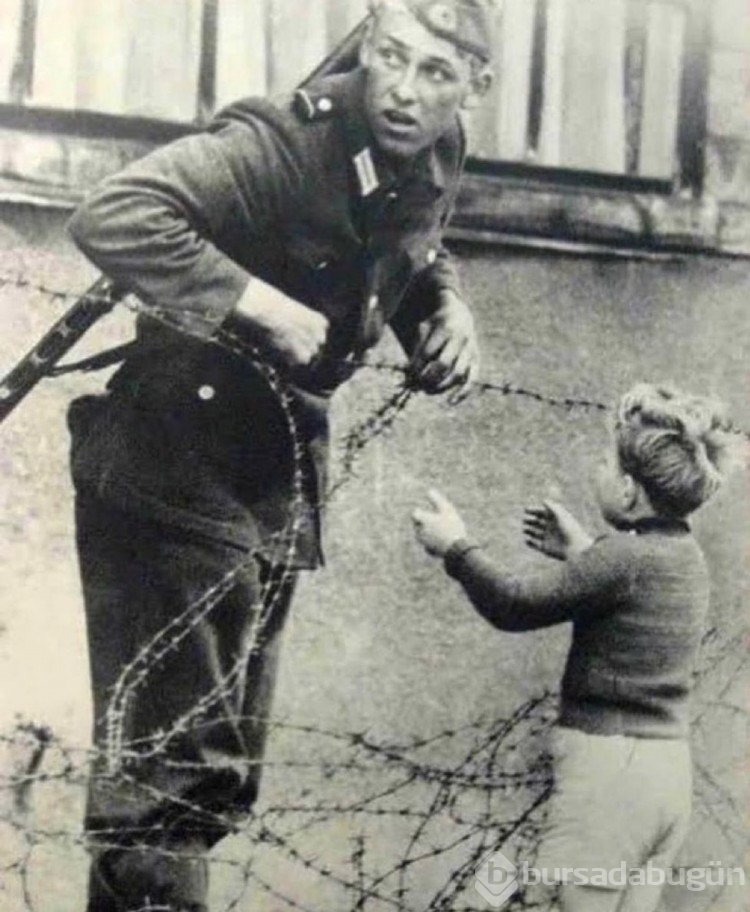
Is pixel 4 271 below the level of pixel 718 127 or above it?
below

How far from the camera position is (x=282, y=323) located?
9.05ft

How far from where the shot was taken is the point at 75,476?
2744mm

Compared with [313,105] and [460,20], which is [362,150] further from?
[460,20]

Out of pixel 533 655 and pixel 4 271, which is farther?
pixel 533 655

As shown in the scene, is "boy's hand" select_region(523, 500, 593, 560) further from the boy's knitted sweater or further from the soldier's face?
the soldier's face

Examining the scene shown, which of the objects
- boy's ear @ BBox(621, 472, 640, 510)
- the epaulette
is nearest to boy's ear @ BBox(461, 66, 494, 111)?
the epaulette

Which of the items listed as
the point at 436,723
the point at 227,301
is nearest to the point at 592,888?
the point at 436,723

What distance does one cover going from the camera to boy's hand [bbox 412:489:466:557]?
2900 mm

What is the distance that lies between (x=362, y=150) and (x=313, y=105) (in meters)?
0.10

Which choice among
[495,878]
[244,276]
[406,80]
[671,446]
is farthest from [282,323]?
[495,878]

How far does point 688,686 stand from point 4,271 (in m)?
1.23

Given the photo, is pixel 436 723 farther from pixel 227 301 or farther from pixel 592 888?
pixel 227 301

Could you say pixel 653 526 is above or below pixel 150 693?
above

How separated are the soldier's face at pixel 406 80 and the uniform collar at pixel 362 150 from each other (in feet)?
0.04
